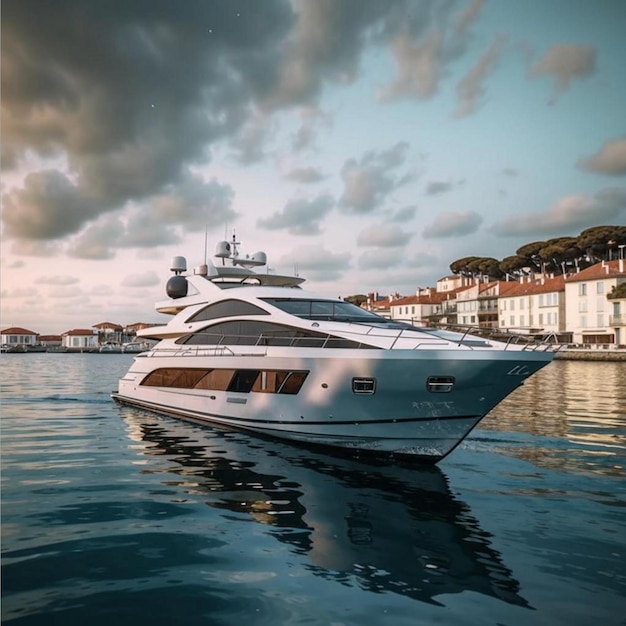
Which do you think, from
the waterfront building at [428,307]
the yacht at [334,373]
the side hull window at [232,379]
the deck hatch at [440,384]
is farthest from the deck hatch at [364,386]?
the waterfront building at [428,307]

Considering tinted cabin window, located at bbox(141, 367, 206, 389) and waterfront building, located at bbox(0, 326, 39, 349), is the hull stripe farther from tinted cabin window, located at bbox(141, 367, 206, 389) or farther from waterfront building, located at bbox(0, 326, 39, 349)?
waterfront building, located at bbox(0, 326, 39, 349)

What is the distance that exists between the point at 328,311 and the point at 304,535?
278 inches

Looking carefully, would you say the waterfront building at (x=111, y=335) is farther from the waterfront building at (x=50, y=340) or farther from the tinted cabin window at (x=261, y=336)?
the tinted cabin window at (x=261, y=336)

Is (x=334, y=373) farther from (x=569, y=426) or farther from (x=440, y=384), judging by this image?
(x=569, y=426)

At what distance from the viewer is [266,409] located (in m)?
11.6

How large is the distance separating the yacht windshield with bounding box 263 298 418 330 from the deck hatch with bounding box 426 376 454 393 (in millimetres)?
2466

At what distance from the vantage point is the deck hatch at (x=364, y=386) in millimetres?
9898

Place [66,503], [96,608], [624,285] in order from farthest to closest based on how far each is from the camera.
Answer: [624,285], [66,503], [96,608]

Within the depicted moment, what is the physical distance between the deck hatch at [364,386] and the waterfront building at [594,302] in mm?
55995

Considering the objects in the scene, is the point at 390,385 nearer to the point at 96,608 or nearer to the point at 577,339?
the point at 96,608

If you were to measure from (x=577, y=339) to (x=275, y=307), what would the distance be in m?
59.9

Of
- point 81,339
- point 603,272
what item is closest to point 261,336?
point 603,272

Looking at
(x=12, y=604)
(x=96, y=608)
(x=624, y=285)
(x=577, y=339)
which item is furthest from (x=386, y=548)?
(x=577, y=339)

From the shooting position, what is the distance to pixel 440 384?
962cm
